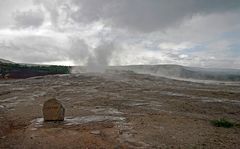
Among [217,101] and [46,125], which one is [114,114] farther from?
[217,101]

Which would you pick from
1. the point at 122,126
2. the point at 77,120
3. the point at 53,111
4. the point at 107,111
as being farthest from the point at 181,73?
the point at 122,126

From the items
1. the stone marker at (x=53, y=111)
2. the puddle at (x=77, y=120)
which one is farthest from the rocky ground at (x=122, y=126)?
the stone marker at (x=53, y=111)

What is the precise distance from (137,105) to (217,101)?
5751mm

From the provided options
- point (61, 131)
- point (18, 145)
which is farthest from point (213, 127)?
point (18, 145)

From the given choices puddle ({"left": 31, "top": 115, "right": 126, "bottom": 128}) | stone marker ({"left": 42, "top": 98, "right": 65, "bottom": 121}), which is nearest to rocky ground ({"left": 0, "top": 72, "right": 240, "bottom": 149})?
puddle ({"left": 31, "top": 115, "right": 126, "bottom": 128})

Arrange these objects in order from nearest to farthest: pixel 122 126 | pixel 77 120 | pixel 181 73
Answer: pixel 122 126
pixel 77 120
pixel 181 73

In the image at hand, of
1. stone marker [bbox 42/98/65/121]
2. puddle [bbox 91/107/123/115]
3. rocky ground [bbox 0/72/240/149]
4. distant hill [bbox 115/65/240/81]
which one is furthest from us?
distant hill [bbox 115/65/240/81]

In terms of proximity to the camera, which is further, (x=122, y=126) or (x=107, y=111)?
(x=107, y=111)

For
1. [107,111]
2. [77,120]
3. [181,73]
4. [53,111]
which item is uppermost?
[181,73]

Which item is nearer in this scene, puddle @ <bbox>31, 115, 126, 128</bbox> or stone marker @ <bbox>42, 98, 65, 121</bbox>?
puddle @ <bbox>31, 115, 126, 128</bbox>

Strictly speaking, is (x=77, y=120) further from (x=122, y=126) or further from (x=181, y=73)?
(x=181, y=73)

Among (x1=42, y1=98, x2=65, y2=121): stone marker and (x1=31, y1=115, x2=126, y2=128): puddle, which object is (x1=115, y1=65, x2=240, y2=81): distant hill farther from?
(x1=42, y1=98, x2=65, y2=121): stone marker

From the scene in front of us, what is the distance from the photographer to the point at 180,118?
15375 millimetres

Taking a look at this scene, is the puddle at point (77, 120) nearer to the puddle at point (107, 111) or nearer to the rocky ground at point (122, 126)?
the rocky ground at point (122, 126)
